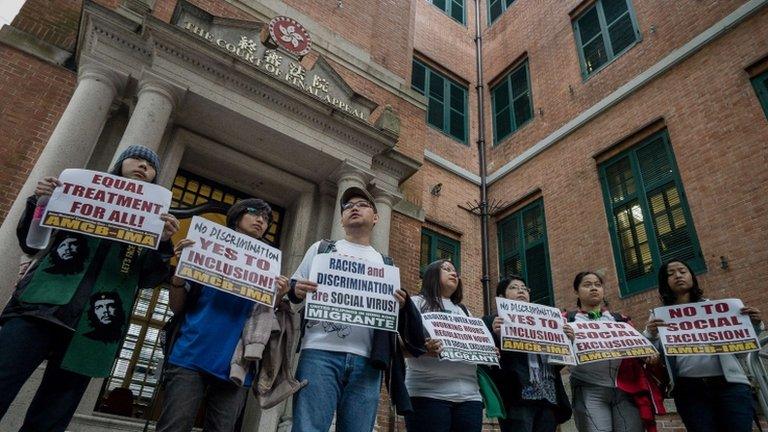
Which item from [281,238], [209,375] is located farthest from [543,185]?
[209,375]

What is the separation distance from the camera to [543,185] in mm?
10195

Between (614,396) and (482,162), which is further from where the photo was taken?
(482,162)

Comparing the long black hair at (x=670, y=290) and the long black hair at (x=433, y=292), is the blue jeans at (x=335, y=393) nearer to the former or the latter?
the long black hair at (x=433, y=292)

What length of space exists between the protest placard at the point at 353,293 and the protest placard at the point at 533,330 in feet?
3.60

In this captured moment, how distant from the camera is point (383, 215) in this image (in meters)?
7.33

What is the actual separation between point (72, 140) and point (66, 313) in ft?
11.8

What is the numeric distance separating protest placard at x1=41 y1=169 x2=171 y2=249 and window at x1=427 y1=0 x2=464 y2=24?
12.7m

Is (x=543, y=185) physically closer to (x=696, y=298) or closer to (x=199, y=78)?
(x=696, y=298)

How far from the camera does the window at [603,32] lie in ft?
31.8

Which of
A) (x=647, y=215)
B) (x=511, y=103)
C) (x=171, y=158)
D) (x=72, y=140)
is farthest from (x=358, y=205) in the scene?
(x=511, y=103)

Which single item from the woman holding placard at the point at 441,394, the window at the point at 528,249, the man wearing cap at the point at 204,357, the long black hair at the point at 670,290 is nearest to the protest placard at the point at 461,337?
the woman holding placard at the point at 441,394

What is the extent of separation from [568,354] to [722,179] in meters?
5.28

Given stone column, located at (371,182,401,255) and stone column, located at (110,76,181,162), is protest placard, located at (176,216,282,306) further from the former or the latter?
stone column, located at (371,182,401,255)

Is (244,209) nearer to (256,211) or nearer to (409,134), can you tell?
(256,211)
